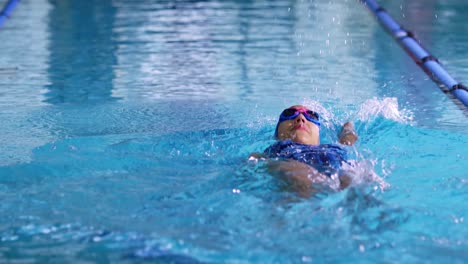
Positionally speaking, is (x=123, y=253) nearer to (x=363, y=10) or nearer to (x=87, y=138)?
(x=87, y=138)

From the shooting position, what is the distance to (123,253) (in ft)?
9.57

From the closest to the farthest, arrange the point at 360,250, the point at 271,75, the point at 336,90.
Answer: the point at 360,250 < the point at 336,90 < the point at 271,75

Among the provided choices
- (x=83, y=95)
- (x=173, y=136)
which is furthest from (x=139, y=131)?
(x=83, y=95)

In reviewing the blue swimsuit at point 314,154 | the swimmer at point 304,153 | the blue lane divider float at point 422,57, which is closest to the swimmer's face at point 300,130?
the swimmer at point 304,153

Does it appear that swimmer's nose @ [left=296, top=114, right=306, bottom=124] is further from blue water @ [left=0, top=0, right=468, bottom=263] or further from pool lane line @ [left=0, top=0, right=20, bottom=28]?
pool lane line @ [left=0, top=0, right=20, bottom=28]

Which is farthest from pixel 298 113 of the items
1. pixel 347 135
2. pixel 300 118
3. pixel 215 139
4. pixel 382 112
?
pixel 382 112

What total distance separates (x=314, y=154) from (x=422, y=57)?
3334 mm

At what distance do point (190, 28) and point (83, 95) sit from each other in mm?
2888

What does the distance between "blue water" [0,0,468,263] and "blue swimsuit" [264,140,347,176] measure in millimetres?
158

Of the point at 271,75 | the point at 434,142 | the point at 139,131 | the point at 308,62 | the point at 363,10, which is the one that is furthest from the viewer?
the point at 363,10

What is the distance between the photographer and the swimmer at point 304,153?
3602 millimetres

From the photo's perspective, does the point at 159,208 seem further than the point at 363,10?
No

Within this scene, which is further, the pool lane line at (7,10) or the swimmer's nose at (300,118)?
the pool lane line at (7,10)

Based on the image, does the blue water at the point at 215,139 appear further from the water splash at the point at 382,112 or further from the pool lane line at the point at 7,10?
the pool lane line at the point at 7,10
